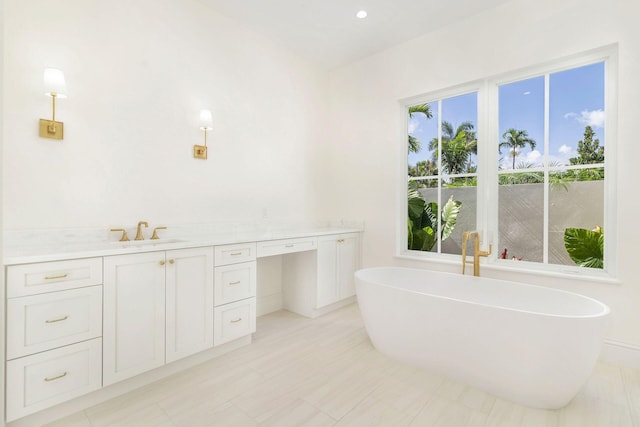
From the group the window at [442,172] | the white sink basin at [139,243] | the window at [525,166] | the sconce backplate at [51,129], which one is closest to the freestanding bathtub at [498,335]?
the window at [525,166]

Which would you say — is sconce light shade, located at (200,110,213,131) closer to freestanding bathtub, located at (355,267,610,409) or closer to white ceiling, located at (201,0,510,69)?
white ceiling, located at (201,0,510,69)

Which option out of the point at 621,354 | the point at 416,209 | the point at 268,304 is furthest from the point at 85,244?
the point at 621,354

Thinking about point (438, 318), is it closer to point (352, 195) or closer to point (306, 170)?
point (352, 195)

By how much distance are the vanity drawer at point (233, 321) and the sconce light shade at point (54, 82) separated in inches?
67.5

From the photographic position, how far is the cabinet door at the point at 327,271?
3.14 meters

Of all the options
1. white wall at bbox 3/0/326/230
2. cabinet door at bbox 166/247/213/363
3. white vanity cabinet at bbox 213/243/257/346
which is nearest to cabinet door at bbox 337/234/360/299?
white wall at bbox 3/0/326/230

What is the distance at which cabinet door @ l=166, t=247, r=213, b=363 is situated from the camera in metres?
2.02

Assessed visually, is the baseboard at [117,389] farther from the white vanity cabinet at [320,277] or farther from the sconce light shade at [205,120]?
the sconce light shade at [205,120]

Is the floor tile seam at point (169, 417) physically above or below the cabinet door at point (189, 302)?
below

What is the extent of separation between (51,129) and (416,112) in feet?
10.4

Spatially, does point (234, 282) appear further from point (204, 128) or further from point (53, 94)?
point (53, 94)

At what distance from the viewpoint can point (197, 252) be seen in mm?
2152

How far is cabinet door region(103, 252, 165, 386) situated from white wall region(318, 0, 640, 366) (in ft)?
7.70

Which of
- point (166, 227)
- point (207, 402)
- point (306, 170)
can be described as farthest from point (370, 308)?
point (306, 170)
